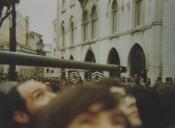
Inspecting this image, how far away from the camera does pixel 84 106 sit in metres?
1.34

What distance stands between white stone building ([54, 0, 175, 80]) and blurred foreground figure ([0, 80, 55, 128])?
19774 millimetres

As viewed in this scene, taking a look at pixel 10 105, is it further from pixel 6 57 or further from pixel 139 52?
pixel 139 52

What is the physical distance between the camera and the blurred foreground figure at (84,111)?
52.6 inches

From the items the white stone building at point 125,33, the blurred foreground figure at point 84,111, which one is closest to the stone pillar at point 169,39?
the white stone building at point 125,33

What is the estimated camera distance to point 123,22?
89.2ft

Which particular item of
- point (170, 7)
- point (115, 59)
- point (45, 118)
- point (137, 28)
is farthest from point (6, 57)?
point (115, 59)

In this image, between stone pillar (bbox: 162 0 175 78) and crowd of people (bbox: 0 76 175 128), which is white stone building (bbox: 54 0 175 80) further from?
crowd of people (bbox: 0 76 175 128)

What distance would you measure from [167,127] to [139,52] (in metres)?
22.5

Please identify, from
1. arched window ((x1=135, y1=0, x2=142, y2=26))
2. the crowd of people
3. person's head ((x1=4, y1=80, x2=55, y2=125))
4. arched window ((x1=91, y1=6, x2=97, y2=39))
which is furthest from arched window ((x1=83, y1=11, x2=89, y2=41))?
person's head ((x1=4, y1=80, x2=55, y2=125))

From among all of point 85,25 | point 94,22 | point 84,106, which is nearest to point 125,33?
Answer: point 94,22

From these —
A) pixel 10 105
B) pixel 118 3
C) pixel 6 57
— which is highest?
pixel 118 3

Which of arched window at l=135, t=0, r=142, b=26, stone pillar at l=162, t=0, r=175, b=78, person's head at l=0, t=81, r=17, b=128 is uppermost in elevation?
arched window at l=135, t=0, r=142, b=26

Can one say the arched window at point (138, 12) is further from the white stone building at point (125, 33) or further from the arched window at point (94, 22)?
the arched window at point (94, 22)

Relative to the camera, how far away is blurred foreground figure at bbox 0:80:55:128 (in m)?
1.87
